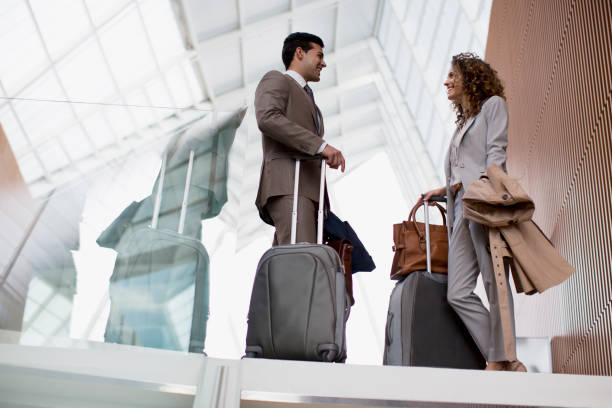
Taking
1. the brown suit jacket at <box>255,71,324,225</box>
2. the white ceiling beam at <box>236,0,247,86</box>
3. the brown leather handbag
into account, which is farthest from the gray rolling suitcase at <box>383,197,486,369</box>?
the white ceiling beam at <box>236,0,247,86</box>

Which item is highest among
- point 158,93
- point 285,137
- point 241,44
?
point 241,44

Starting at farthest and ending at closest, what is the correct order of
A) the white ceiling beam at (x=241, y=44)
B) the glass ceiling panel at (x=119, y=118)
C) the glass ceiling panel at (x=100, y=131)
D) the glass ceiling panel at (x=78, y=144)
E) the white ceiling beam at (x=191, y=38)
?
the white ceiling beam at (x=241, y=44) < the white ceiling beam at (x=191, y=38) < the glass ceiling panel at (x=119, y=118) < the glass ceiling panel at (x=100, y=131) < the glass ceiling panel at (x=78, y=144)

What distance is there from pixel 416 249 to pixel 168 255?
63.2 inches

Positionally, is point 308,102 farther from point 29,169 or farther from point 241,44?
point 241,44

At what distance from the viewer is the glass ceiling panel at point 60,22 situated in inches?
478

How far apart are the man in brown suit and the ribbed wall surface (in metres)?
1.43

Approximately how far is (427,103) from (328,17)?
3227mm

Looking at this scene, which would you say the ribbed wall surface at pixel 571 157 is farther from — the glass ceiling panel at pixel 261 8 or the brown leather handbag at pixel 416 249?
the glass ceiling panel at pixel 261 8

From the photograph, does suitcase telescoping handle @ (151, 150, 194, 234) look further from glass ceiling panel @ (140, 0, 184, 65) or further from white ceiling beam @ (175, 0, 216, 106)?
white ceiling beam @ (175, 0, 216, 106)

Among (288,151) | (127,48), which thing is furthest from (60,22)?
(288,151)

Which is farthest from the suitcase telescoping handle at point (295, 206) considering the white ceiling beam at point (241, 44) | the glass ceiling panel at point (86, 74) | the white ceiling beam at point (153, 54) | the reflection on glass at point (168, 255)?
the white ceiling beam at point (241, 44)

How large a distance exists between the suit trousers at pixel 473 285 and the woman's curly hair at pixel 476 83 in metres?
0.58

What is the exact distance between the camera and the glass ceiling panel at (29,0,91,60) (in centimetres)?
1215

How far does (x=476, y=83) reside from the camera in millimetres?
4203
